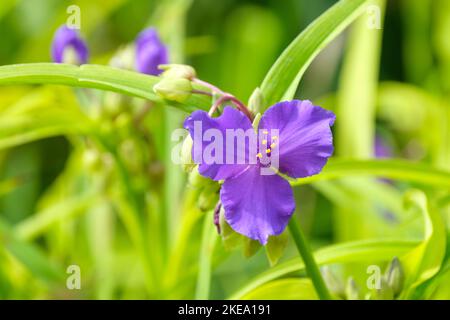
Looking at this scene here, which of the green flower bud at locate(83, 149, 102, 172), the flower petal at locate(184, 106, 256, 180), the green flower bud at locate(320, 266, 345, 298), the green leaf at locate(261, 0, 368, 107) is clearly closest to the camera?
the flower petal at locate(184, 106, 256, 180)

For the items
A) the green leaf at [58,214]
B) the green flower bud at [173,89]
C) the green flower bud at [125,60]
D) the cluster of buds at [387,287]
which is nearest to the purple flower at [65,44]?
the green flower bud at [125,60]

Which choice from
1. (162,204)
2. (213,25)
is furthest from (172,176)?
(213,25)

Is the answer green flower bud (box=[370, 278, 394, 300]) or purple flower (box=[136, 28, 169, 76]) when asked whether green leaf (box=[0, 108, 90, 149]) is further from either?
green flower bud (box=[370, 278, 394, 300])

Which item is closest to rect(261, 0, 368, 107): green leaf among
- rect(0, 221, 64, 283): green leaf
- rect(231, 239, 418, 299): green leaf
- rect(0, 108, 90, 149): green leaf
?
rect(231, 239, 418, 299): green leaf

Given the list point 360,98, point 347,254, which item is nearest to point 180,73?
Result: point 347,254

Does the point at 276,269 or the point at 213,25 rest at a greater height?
the point at 213,25

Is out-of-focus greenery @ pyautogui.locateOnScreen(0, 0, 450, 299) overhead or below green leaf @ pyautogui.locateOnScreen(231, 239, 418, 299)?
overhead

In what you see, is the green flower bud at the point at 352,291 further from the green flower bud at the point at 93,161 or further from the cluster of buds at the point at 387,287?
the green flower bud at the point at 93,161

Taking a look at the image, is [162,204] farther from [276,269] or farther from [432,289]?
[432,289]
